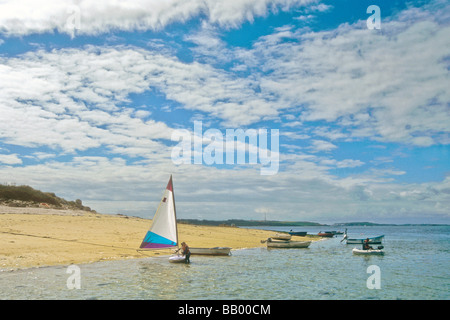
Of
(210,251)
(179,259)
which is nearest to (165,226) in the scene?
(179,259)

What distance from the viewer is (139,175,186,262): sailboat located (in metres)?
39.1

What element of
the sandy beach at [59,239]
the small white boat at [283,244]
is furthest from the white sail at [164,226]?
the small white boat at [283,244]

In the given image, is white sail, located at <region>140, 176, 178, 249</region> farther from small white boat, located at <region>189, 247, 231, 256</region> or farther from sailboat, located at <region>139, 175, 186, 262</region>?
small white boat, located at <region>189, 247, 231, 256</region>

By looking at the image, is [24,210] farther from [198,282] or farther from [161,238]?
[198,282]

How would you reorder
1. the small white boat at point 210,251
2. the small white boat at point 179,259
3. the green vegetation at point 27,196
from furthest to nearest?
1. the green vegetation at point 27,196
2. the small white boat at point 210,251
3. the small white boat at point 179,259

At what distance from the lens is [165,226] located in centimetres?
3925

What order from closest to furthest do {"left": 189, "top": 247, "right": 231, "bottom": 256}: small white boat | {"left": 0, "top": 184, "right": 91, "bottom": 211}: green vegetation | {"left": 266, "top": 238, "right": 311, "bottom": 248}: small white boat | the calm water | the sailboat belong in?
the calm water < the sailboat < {"left": 189, "top": 247, "right": 231, "bottom": 256}: small white boat < {"left": 266, "top": 238, "right": 311, "bottom": 248}: small white boat < {"left": 0, "top": 184, "right": 91, "bottom": 211}: green vegetation

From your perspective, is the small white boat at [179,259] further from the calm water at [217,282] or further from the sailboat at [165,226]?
the sailboat at [165,226]

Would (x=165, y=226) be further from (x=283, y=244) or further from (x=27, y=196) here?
(x=27, y=196)

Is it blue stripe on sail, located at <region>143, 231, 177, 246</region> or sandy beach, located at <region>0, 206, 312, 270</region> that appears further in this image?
blue stripe on sail, located at <region>143, 231, 177, 246</region>

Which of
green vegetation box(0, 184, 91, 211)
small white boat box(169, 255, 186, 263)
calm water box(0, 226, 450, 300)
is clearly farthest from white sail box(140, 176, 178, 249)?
green vegetation box(0, 184, 91, 211)

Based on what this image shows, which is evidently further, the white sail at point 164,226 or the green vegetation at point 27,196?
the green vegetation at point 27,196

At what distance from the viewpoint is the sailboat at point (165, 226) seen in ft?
128
